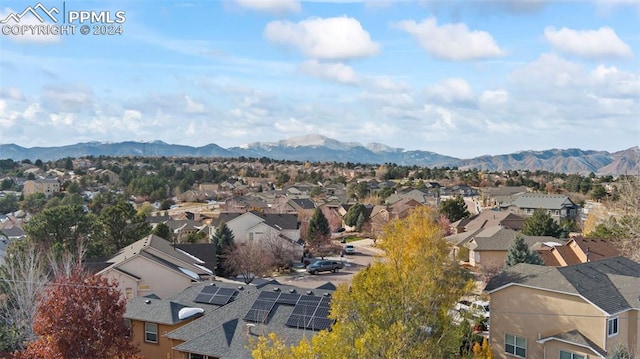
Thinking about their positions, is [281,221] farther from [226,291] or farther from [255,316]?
[255,316]

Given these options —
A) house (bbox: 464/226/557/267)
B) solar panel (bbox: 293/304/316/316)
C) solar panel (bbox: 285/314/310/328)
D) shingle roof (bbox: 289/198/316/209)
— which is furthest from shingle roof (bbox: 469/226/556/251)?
shingle roof (bbox: 289/198/316/209)

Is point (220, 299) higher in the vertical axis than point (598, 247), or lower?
higher

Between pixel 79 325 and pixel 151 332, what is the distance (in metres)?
Answer: 5.07

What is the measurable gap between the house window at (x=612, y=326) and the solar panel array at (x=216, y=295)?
13.8 meters

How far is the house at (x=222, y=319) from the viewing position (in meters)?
18.3

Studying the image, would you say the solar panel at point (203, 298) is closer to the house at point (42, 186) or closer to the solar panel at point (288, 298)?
the solar panel at point (288, 298)

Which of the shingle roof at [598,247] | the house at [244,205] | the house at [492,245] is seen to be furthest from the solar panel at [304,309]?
the house at [244,205]

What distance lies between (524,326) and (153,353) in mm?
13897

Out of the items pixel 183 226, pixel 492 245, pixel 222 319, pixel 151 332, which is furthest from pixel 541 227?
pixel 151 332

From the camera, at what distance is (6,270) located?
27453 millimetres

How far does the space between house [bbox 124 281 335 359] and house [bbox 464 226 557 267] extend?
2580 cm

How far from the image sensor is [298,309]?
1945 cm

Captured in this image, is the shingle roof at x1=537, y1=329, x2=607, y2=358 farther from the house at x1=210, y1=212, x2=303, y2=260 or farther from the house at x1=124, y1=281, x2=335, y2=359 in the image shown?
the house at x1=210, y1=212, x2=303, y2=260

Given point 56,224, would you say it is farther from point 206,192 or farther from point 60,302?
point 206,192
